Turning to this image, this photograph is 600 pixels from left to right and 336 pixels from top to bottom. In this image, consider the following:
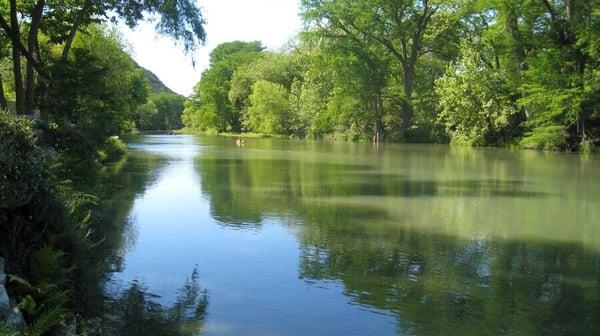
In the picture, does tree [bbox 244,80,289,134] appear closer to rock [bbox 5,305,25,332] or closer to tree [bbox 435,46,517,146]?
tree [bbox 435,46,517,146]

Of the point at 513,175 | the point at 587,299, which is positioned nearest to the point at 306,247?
the point at 587,299

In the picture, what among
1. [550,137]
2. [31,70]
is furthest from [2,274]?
[550,137]

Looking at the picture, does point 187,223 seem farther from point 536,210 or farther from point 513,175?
point 513,175

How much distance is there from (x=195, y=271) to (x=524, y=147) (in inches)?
1590

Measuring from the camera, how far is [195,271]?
8.86m

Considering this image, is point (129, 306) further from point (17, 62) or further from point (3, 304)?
point (17, 62)

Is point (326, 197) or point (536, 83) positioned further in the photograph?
point (536, 83)

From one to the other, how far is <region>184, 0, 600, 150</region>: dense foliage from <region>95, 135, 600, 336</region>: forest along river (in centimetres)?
2306

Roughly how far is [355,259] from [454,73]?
43388mm

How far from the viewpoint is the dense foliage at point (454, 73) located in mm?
40344

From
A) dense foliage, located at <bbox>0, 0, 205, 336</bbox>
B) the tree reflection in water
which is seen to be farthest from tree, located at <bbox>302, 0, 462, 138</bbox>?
the tree reflection in water

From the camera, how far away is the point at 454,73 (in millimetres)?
50031

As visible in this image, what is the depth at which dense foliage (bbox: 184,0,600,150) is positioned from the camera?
40.3m

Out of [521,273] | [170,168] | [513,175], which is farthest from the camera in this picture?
[170,168]
